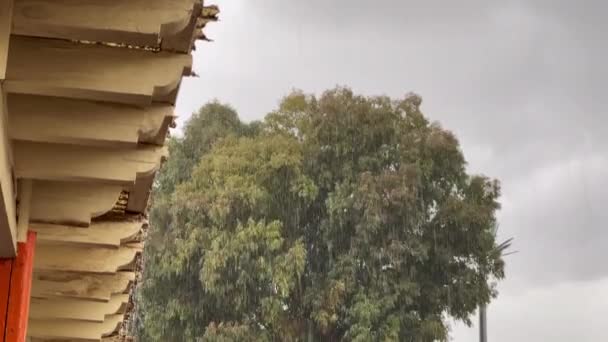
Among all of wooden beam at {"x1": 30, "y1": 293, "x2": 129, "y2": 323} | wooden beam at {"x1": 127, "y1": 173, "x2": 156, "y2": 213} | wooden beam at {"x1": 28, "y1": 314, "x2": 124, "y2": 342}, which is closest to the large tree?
wooden beam at {"x1": 28, "y1": 314, "x2": 124, "y2": 342}

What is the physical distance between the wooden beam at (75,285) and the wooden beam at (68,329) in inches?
31.4

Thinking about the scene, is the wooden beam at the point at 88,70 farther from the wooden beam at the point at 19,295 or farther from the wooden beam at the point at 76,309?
the wooden beam at the point at 76,309

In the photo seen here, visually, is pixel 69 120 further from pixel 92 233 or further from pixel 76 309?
pixel 76 309

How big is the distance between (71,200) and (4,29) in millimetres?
968

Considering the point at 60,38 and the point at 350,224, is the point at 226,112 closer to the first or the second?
the point at 350,224

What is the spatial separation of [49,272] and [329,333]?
1805 centimetres

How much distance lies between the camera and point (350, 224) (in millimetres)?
22172

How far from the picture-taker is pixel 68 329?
4.23 metres

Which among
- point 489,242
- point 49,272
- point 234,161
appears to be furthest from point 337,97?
point 49,272

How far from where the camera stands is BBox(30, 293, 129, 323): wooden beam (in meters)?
3.68

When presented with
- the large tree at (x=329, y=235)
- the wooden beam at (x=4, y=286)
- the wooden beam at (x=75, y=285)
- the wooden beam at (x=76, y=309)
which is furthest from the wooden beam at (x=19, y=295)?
the large tree at (x=329, y=235)

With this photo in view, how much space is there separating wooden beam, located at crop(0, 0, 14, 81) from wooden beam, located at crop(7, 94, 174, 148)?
403 millimetres

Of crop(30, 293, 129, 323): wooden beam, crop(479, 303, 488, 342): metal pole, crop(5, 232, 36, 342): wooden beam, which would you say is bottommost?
crop(5, 232, 36, 342): wooden beam

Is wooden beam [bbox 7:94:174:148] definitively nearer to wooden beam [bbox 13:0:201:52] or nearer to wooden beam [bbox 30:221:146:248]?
wooden beam [bbox 13:0:201:52]
